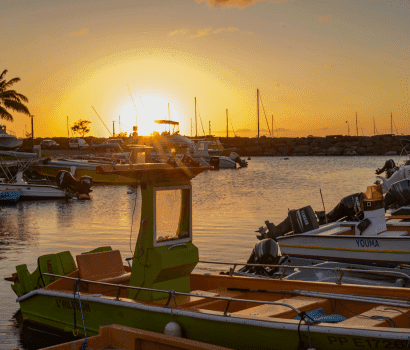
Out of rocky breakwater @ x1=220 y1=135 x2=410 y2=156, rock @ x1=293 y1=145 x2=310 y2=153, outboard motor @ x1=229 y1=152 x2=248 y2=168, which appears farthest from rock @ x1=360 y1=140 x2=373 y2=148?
outboard motor @ x1=229 y1=152 x2=248 y2=168

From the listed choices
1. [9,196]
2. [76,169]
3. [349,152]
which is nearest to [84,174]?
[76,169]

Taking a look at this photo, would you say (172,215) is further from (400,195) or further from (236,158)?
(236,158)

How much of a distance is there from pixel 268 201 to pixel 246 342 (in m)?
29.7

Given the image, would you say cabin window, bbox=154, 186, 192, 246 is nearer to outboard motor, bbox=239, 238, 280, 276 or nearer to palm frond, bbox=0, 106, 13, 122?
outboard motor, bbox=239, 238, 280, 276

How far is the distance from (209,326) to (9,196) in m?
31.3

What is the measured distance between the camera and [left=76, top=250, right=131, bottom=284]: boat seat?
356 inches

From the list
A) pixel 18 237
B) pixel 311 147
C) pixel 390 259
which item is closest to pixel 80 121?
pixel 311 147

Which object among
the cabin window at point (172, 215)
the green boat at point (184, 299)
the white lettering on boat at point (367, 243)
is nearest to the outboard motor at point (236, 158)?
the white lettering on boat at point (367, 243)

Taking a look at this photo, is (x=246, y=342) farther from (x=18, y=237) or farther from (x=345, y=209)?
(x=18, y=237)

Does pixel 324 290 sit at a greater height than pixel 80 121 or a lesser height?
lesser

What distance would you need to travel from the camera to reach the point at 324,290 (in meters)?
8.24

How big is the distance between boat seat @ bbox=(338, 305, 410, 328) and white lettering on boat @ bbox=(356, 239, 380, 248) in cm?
596

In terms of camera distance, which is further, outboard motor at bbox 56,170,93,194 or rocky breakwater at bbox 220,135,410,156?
rocky breakwater at bbox 220,135,410,156

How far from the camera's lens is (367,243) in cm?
1311
